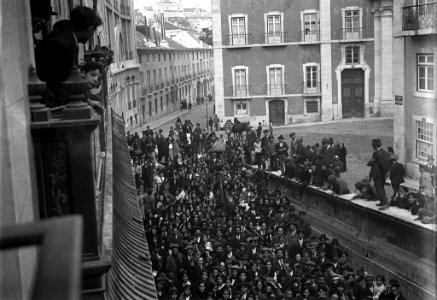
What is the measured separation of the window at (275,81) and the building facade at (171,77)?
12.5 metres

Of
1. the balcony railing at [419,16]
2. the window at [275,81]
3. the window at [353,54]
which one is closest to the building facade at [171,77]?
the window at [275,81]

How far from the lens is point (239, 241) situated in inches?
536

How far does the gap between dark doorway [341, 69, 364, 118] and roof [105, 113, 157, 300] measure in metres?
32.9

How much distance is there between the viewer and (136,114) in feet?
161

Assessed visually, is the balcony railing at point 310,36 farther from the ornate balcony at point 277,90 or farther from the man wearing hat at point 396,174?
the man wearing hat at point 396,174

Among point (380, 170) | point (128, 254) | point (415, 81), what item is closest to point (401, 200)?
point (380, 170)

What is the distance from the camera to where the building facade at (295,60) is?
137 feet

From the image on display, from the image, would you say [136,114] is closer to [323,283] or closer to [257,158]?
[257,158]

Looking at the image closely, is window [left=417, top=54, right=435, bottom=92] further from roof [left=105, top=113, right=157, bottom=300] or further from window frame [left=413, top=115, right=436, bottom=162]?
roof [left=105, top=113, right=157, bottom=300]

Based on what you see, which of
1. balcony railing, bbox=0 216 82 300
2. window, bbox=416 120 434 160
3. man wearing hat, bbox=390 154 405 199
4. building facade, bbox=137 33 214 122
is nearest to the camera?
balcony railing, bbox=0 216 82 300

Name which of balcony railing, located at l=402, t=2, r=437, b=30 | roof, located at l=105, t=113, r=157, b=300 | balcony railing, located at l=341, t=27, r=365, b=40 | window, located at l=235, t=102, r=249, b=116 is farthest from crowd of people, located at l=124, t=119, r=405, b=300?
balcony railing, located at l=341, t=27, r=365, b=40

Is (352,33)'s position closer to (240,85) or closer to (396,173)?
(240,85)

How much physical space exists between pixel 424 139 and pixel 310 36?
819 inches

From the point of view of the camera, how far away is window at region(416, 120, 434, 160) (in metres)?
22.3
